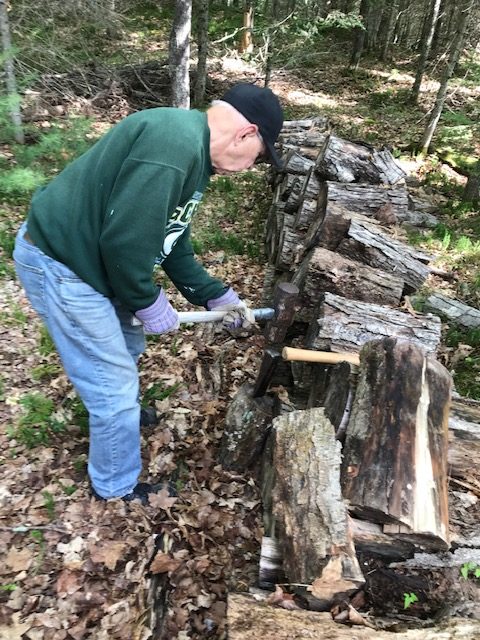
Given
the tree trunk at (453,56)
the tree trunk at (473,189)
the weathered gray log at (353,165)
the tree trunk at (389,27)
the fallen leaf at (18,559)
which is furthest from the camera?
the tree trunk at (389,27)

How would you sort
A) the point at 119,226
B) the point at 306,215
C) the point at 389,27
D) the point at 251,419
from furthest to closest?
the point at 389,27 → the point at 306,215 → the point at 251,419 → the point at 119,226

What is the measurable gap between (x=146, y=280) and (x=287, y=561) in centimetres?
170

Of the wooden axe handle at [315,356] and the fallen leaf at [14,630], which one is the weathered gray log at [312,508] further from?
the fallen leaf at [14,630]

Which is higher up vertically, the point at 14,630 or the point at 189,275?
the point at 189,275

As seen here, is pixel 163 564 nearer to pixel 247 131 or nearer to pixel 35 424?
pixel 35 424

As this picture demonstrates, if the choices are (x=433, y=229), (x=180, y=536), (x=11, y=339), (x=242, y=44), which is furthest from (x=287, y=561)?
(x=242, y=44)

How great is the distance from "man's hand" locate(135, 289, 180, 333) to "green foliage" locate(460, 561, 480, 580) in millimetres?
2169

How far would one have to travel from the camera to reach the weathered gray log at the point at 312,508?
225cm

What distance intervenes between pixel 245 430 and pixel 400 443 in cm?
139

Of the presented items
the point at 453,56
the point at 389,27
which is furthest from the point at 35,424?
the point at 389,27

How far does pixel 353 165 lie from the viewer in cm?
537

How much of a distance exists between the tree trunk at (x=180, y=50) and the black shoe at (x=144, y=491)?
26.2 ft

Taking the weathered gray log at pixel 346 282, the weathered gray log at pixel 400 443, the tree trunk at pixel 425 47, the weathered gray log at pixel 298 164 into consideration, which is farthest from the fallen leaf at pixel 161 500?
the tree trunk at pixel 425 47

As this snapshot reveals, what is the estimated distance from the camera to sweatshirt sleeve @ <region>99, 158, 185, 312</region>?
7.13ft
